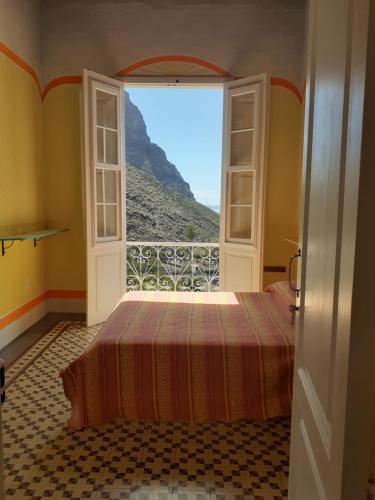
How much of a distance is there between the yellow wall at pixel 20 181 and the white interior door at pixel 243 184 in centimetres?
211

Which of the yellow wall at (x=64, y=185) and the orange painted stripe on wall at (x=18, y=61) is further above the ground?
the orange painted stripe on wall at (x=18, y=61)

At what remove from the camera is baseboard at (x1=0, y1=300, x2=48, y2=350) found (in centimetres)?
363

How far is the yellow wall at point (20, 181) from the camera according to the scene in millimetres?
3646

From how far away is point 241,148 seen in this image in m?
4.42

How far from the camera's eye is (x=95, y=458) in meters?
2.08

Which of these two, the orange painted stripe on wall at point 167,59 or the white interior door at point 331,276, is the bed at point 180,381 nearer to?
the white interior door at point 331,276

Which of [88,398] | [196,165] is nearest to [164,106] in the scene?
[196,165]

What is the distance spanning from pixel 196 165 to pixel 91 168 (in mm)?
4578

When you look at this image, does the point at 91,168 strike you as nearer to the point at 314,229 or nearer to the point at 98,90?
the point at 98,90

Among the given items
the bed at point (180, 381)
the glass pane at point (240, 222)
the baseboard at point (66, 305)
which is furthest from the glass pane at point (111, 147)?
the bed at point (180, 381)

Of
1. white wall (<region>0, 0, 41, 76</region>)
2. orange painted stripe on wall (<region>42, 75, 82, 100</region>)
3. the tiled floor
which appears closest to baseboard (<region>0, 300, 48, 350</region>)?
the tiled floor

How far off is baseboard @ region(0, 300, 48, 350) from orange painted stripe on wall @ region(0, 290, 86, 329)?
33 millimetres

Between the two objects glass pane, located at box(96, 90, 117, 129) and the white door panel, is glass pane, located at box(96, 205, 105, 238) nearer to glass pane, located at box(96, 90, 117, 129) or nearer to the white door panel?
glass pane, located at box(96, 90, 117, 129)

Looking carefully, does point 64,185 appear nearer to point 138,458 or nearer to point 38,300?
point 38,300
